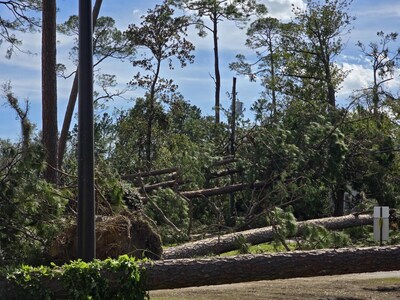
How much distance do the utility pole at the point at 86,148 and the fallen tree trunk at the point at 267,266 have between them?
2.72 ft

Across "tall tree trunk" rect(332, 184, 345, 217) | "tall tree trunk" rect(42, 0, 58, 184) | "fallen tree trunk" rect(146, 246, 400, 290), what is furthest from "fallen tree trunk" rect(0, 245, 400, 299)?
"tall tree trunk" rect(332, 184, 345, 217)

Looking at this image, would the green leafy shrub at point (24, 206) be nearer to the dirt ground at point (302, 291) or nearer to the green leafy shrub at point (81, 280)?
the dirt ground at point (302, 291)

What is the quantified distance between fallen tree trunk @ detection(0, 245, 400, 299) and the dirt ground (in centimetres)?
38

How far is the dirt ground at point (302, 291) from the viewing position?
9617mm

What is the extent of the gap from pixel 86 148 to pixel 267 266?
2802 millimetres

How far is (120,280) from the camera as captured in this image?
797cm

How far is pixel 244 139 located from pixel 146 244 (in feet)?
19.1

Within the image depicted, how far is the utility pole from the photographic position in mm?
7965

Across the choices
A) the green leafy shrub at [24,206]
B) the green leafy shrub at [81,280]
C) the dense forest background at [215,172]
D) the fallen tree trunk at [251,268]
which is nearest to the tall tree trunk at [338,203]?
the dense forest background at [215,172]

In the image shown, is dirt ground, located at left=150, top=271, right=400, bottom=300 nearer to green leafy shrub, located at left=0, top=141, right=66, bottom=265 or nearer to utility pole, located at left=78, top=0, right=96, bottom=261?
utility pole, located at left=78, top=0, right=96, bottom=261

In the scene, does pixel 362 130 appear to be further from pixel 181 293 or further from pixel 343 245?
pixel 181 293

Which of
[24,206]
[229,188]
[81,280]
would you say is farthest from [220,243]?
[81,280]

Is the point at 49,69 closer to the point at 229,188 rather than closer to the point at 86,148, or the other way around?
the point at 229,188

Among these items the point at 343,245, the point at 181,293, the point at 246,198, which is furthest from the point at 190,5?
the point at 181,293
